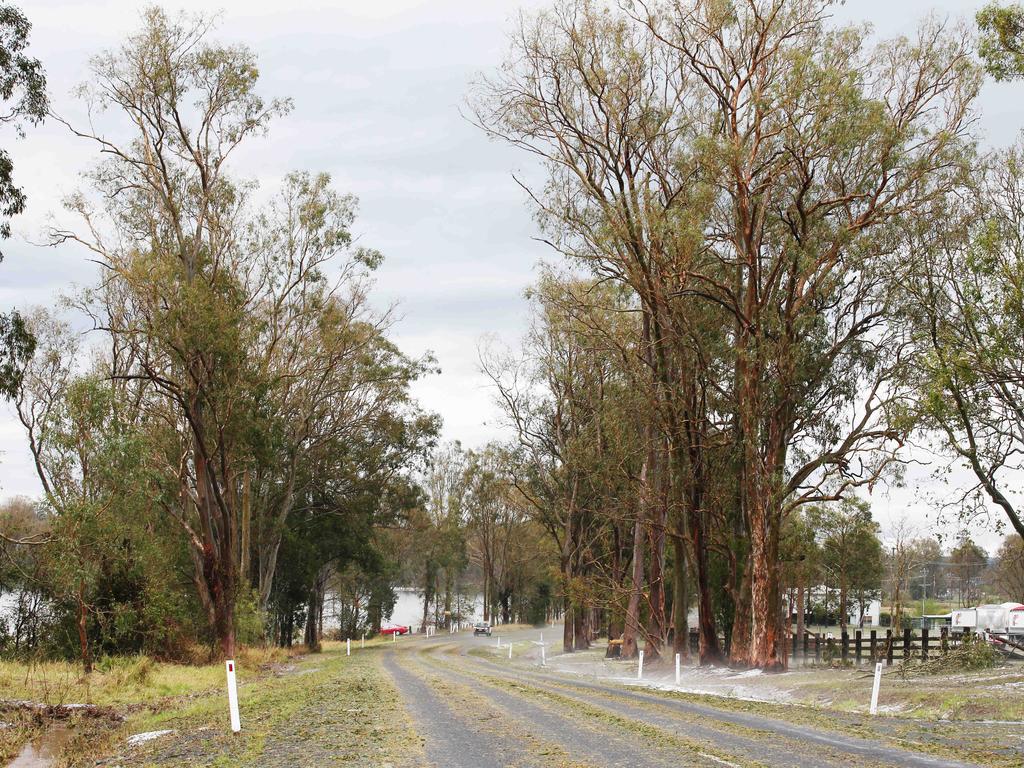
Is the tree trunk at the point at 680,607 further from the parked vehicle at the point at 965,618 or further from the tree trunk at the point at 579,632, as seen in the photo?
the parked vehicle at the point at 965,618

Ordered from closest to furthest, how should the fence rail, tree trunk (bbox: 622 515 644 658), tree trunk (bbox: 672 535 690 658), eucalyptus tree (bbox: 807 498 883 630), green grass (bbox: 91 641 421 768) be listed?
green grass (bbox: 91 641 421 768) < the fence rail < tree trunk (bbox: 672 535 690 658) < tree trunk (bbox: 622 515 644 658) < eucalyptus tree (bbox: 807 498 883 630)

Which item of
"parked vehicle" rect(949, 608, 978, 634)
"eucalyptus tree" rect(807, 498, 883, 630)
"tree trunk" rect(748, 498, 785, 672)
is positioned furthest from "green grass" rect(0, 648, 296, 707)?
"parked vehicle" rect(949, 608, 978, 634)

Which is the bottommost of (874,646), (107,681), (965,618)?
(965,618)

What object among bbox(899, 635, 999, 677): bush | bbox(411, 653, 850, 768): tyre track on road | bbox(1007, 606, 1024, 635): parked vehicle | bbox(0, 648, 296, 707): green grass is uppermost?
bbox(411, 653, 850, 768): tyre track on road

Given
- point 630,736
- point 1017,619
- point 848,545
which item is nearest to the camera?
point 630,736

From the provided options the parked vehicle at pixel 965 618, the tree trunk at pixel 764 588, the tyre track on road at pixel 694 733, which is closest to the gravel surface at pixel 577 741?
the tyre track on road at pixel 694 733

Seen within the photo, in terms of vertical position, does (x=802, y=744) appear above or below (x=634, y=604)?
above

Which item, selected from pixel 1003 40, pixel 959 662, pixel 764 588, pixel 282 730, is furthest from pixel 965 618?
pixel 282 730

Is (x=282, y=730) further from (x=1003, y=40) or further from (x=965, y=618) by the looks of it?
(x=965, y=618)

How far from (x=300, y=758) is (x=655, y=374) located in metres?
24.1

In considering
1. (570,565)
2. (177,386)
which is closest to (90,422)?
(177,386)

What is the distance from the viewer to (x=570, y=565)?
49.1m

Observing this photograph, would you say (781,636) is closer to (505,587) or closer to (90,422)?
(90,422)

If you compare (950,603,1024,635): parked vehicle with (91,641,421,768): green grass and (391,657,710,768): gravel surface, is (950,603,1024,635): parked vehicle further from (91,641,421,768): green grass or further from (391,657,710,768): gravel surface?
(391,657,710,768): gravel surface
